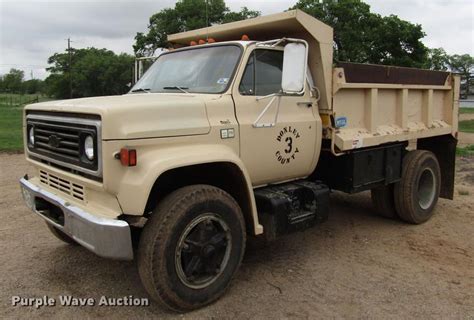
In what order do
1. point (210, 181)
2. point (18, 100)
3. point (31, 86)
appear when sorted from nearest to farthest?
point (210, 181) → point (18, 100) → point (31, 86)

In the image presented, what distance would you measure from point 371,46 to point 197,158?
76.2ft

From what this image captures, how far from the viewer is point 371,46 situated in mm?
24625

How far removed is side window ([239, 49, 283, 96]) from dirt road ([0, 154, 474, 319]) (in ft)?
5.83

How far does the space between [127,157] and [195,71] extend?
1.52 metres

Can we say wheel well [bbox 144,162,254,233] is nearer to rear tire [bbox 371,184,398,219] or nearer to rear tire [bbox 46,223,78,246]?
rear tire [bbox 46,223,78,246]

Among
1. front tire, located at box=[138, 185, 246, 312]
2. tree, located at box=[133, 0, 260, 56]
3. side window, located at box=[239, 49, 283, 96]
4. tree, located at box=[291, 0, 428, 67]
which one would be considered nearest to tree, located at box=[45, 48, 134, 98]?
tree, located at box=[133, 0, 260, 56]

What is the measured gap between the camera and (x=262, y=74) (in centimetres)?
436

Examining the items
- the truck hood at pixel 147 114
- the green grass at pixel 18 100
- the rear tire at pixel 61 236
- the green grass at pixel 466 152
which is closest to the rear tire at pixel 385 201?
the truck hood at pixel 147 114

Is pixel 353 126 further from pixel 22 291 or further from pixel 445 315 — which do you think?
pixel 22 291

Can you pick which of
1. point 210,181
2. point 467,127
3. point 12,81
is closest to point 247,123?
point 210,181

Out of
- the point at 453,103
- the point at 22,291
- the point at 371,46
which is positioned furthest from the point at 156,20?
the point at 22,291

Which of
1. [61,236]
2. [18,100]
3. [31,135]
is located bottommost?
[61,236]

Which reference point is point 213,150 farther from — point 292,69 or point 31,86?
point 31,86

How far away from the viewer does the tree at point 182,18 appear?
24769 mm
